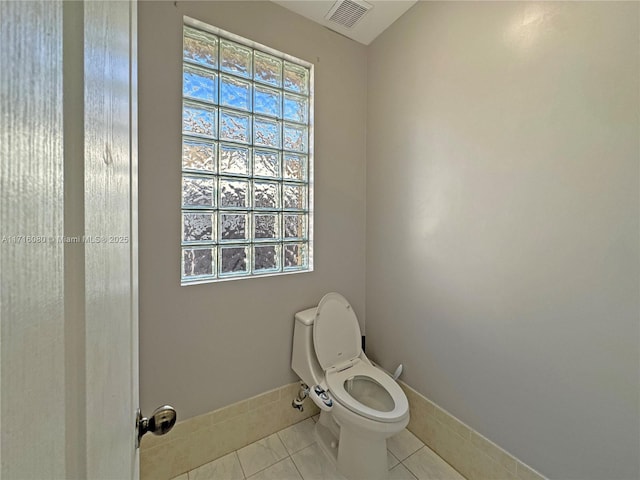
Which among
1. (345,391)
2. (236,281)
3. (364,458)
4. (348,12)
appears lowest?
(364,458)

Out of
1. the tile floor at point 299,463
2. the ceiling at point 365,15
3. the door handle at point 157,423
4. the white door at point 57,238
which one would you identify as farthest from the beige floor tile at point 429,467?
the ceiling at point 365,15

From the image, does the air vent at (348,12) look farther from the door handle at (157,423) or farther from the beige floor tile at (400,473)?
the beige floor tile at (400,473)

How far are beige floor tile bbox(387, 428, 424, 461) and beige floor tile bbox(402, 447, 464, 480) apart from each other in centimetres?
3

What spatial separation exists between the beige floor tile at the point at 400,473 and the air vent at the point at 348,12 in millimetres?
2547

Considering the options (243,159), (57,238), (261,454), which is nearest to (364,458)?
(261,454)

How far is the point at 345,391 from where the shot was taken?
136cm

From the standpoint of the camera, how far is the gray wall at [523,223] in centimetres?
88

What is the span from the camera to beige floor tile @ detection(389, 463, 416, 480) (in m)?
1.29

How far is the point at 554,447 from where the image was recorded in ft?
3.34

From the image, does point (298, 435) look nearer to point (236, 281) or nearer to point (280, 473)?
point (280, 473)

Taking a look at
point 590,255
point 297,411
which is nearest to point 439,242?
point 590,255

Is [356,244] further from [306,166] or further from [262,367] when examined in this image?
[262,367]

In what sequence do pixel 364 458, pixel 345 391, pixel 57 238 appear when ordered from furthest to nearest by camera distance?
pixel 345 391, pixel 364 458, pixel 57 238

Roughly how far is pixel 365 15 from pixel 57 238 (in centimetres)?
200
